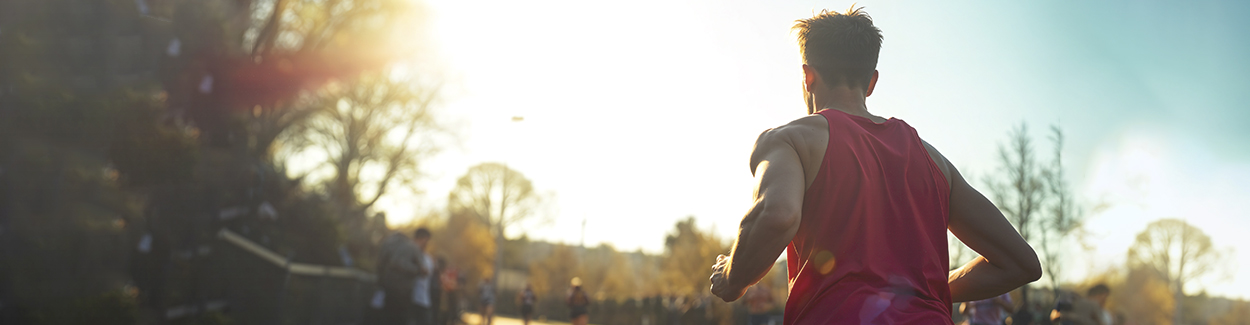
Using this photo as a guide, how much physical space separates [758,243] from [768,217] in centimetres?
7

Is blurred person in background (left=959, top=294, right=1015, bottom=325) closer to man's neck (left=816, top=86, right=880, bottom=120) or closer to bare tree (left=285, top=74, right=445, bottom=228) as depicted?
man's neck (left=816, top=86, right=880, bottom=120)

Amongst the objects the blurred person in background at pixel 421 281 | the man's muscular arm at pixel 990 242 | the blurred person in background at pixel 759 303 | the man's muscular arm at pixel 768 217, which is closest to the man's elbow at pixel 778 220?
the man's muscular arm at pixel 768 217

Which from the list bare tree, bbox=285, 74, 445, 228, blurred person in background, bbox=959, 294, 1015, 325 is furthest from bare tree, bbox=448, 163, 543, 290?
blurred person in background, bbox=959, 294, 1015, 325

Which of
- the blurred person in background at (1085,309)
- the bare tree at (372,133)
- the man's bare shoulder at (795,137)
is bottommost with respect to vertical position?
the man's bare shoulder at (795,137)

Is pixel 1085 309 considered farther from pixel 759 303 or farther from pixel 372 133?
pixel 372 133

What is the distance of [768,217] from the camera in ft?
5.46

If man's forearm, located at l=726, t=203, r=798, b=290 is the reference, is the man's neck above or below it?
above

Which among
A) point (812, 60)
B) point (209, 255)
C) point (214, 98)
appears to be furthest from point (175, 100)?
point (812, 60)

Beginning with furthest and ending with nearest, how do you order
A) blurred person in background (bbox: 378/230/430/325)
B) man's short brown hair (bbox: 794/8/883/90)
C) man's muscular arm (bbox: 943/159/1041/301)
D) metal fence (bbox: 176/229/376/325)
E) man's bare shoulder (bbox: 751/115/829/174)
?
blurred person in background (bbox: 378/230/430/325)
metal fence (bbox: 176/229/376/325)
man's muscular arm (bbox: 943/159/1041/301)
man's short brown hair (bbox: 794/8/883/90)
man's bare shoulder (bbox: 751/115/829/174)

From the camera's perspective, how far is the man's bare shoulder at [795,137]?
1814mm

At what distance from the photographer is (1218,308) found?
5753cm

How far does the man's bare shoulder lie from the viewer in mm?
1814

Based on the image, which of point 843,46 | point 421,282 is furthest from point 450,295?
point 843,46

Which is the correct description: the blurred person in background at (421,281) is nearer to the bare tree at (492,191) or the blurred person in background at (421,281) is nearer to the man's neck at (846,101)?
the man's neck at (846,101)
